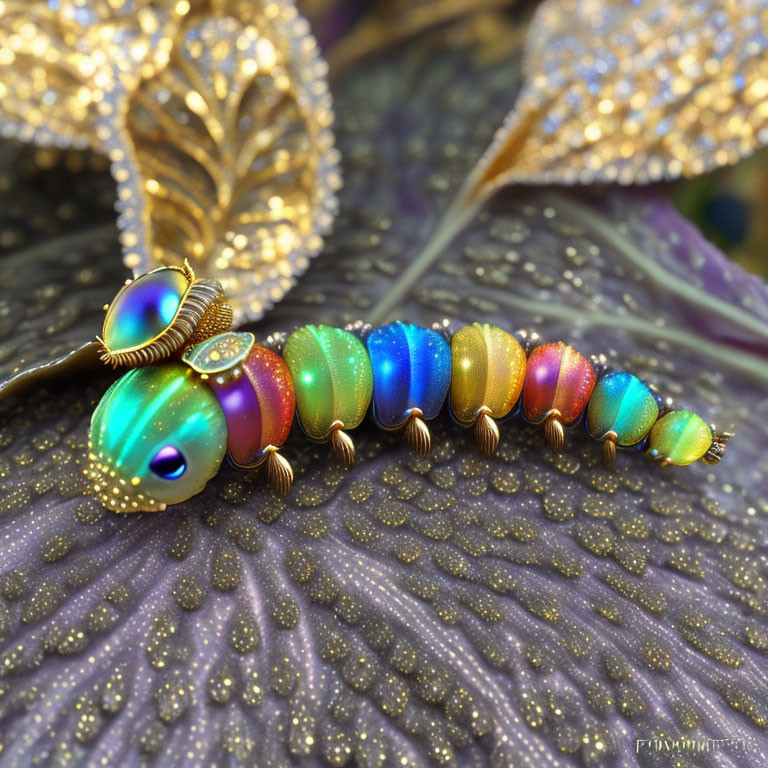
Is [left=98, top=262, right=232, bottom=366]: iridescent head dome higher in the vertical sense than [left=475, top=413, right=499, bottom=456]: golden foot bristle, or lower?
higher

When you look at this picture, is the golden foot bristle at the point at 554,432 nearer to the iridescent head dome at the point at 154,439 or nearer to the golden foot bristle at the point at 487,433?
the golden foot bristle at the point at 487,433

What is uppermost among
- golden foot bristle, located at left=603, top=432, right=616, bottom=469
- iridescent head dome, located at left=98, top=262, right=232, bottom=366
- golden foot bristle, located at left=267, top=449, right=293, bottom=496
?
iridescent head dome, located at left=98, top=262, right=232, bottom=366

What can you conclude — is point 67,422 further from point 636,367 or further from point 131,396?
point 636,367

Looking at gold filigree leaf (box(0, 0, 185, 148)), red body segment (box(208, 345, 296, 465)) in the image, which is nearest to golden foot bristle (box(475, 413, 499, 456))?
red body segment (box(208, 345, 296, 465))

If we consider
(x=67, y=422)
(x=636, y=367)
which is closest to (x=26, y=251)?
(x=67, y=422)

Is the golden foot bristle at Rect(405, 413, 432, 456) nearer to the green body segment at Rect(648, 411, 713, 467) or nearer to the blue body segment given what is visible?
the blue body segment
